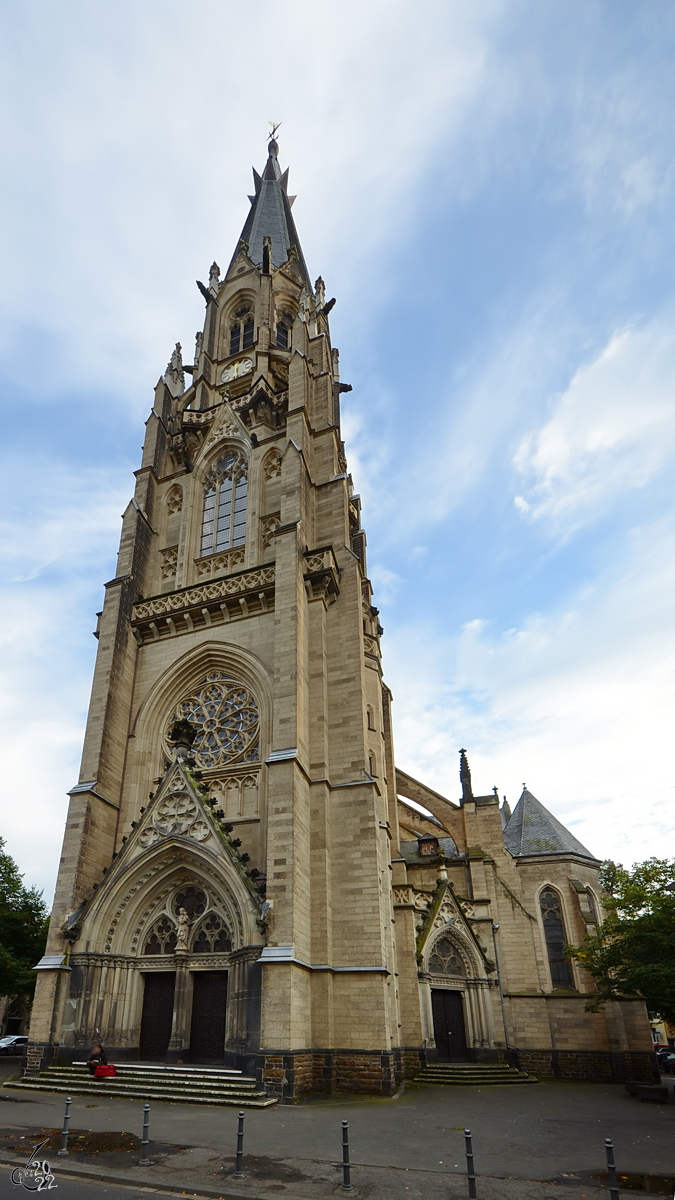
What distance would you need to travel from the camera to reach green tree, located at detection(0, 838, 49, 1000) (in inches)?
1053

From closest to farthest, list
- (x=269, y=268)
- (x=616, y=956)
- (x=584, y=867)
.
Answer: (x=616, y=956) → (x=584, y=867) → (x=269, y=268)

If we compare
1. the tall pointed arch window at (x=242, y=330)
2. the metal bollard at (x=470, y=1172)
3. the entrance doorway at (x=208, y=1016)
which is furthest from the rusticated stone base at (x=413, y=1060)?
the tall pointed arch window at (x=242, y=330)

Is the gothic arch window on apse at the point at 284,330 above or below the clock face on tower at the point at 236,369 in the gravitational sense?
above

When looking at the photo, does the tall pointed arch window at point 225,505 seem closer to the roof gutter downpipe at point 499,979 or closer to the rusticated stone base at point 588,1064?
the roof gutter downpipe at point 499,979

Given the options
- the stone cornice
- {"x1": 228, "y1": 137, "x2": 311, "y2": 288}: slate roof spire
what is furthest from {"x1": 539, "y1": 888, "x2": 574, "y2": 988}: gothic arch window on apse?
{"x1": 228, "y1": 137, "x2": 311, "y2": 288}: slate roof spire

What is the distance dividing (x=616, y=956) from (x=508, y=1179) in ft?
41.5

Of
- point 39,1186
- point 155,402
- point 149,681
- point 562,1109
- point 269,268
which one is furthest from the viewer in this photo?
point 269,268

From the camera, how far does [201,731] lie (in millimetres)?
21516

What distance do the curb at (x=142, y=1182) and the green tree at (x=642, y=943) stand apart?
13361 mm

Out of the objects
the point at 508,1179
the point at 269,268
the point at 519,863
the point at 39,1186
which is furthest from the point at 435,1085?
the point at 269,268

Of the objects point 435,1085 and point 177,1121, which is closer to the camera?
point 177,1121

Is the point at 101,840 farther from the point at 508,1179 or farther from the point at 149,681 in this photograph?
the point at 508,1179

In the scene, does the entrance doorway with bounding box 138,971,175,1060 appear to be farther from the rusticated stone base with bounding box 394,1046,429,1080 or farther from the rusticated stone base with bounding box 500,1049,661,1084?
the rusticated stone base with bounding box 500,1049,661,1084

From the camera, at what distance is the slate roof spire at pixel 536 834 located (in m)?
29.0
